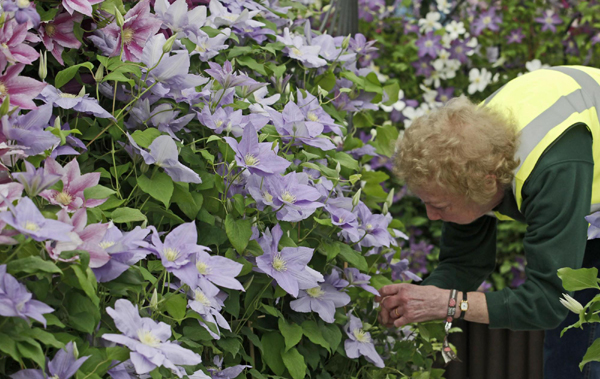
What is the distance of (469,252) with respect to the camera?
176 centimetres

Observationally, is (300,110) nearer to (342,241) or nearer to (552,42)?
(342,241)

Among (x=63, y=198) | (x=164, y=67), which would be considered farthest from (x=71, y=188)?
(x=164, y=67)

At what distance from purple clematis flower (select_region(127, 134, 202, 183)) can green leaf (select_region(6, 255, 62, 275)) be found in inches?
10.5

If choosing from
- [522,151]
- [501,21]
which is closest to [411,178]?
[522,151]

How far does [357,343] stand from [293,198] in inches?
13.8

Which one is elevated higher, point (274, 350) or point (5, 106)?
point (5, 106)

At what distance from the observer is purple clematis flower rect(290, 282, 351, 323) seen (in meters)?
1.07

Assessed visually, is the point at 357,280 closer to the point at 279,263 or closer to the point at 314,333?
the point at 314,333

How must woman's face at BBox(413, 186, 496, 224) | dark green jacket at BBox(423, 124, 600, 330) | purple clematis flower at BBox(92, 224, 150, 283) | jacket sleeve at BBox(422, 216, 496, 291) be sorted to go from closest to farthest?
purple clematis flower at BBox(92, 224, 150, 283) → dark green jacket at BBox(423, 124, 600, 330) → woman's face at BBox(413, 186, 496, 224) → jacket sleeve at BBox(422, 216, 496, 291)

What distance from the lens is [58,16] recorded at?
0.93 meters

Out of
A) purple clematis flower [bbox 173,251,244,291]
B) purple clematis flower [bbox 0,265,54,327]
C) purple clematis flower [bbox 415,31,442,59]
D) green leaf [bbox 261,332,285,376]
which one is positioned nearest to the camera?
purple clematis flower [bbox 0,265,54,327]

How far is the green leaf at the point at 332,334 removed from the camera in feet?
3.59

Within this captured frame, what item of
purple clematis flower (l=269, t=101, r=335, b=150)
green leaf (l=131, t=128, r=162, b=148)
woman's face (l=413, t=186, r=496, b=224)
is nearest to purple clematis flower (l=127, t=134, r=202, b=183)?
green leaf (l=131, t=128, r=162, b=148)

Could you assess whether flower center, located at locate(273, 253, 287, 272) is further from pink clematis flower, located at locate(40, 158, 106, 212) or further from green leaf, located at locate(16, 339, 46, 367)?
A: green leaf, located at locate(16, 339, 46, 367)
